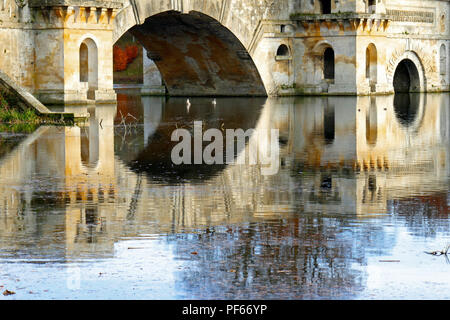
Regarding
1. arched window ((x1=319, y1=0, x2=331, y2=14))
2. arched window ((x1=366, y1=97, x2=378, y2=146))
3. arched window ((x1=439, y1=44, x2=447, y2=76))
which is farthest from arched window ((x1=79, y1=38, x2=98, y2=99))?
arched window ((x1=439, y1=44, x2=447, y2=76))

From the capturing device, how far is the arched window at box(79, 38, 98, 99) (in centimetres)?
3297

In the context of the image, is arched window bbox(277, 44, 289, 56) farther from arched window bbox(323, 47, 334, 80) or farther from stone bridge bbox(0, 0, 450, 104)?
arched window bbox(323, 47, 334, 80)

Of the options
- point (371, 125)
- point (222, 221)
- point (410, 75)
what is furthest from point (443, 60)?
point (222, 221)

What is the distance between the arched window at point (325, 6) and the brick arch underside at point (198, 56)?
14.9 ft

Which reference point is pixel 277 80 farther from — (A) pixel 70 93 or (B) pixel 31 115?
(B) pixel 31 115

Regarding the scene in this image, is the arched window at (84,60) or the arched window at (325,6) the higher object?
the arched window at (325,6)

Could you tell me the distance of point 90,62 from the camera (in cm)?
3306

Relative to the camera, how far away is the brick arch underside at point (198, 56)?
38719 mm

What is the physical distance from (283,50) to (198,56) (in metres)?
3.99

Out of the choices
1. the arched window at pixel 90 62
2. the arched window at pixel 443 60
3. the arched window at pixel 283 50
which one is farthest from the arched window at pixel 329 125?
the arched window at pixel 443 60

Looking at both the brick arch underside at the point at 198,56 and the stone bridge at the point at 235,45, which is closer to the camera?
the stone bridge at the point at 235,45

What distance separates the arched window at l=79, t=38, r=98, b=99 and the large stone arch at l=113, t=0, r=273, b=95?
2081 millimetres

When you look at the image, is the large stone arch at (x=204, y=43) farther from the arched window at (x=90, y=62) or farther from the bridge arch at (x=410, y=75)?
the bridge arch at (x=410, y=75)

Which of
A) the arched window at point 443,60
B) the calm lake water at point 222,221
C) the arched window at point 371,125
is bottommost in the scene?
the calm lake water at point 222,221
